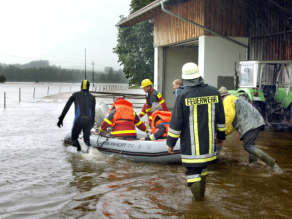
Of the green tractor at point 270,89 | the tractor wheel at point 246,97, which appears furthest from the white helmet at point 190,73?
the tractor wheel at point 246,97

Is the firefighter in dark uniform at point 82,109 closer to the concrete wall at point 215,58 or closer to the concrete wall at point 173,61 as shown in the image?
the concrete wall at point 215,58

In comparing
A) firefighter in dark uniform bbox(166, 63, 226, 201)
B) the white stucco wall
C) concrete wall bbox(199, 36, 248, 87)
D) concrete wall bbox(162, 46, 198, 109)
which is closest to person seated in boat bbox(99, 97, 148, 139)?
firefighter in dark uniform bbox(166, 63, 226, 201)

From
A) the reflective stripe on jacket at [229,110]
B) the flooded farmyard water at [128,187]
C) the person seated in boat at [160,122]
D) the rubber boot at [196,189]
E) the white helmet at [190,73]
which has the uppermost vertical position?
the white helmet at [190,73]

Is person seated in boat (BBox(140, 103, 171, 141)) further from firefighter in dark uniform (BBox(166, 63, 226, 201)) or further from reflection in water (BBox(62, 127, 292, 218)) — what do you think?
firefighter in dark uniform (BBox(166, 63, 226, 201))

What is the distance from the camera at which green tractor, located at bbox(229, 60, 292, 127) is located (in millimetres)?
11016

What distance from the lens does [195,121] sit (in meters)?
4.24

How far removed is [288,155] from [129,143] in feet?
12.1

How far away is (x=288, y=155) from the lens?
25.6 ft

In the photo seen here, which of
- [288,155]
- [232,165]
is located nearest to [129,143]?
[232,165]

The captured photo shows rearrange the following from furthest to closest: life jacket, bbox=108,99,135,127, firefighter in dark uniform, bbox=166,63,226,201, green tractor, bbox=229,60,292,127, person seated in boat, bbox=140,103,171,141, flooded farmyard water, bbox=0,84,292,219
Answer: green tractor, bbox=229,60,292,127
life jacket, bbox=108,99,135,127
person seated in boat, bbox=140,103,171,141
flooded farmyard water, bbox=0,84,292,219
firefighter in dark uniform, bbox=166,63,226,201

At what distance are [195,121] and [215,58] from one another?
36.1 ft

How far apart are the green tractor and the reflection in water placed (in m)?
3.68

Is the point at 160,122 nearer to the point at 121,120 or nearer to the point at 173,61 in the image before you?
the point at 121,120

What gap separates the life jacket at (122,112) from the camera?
7.37 m
